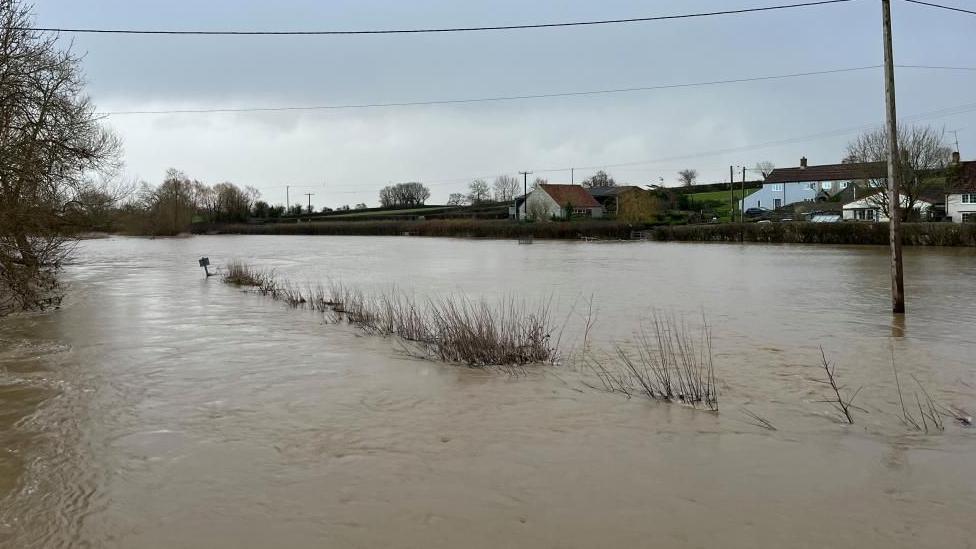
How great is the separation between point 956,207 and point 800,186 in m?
26.7

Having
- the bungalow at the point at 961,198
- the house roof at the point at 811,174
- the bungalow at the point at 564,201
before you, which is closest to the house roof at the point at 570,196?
the bungalow at the point at 564,201

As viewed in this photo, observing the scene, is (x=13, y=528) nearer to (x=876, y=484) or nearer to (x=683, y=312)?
(x=876, y=484)

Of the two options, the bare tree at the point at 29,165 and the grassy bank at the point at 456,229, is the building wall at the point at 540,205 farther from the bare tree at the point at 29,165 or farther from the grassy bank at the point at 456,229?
the bare tree at the point at 29,165

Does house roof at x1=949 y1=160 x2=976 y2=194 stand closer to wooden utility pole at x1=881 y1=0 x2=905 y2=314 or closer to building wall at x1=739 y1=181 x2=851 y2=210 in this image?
building wall at x1=739 y1=181 x2=851 y2=210

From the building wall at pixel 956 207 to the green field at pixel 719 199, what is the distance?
79.5ft

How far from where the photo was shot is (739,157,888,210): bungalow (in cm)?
8231

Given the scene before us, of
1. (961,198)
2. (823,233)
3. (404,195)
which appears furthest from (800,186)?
(404,195)

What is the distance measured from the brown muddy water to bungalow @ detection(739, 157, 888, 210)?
74487 mm

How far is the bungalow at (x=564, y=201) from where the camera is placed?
299ft

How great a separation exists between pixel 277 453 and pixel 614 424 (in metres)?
3.24

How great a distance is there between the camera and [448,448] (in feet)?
21.3

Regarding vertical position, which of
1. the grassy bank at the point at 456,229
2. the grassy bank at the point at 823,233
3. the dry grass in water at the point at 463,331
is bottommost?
the dry grass in water at the point at 463,331

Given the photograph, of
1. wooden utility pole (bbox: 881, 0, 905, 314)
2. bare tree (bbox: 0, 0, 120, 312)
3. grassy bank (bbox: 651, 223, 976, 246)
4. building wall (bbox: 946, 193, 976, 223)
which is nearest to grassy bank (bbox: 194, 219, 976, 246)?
grassy bank (bbox: 651, 223, 976, 246)

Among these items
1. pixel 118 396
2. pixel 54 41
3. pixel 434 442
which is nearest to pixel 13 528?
pixel 434 442
